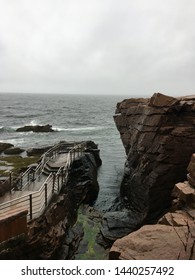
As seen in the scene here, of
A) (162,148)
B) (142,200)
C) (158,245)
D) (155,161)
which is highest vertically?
(162,148)

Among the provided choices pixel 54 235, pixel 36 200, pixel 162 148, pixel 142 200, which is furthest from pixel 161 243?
pixel 142 200

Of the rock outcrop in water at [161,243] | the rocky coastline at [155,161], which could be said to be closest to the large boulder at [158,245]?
the rock outcrop in water at [161,243]

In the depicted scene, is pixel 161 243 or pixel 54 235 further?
pixel 54 235

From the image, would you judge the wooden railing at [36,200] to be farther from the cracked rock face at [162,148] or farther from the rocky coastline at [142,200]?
the cracked rock face at [162,148]

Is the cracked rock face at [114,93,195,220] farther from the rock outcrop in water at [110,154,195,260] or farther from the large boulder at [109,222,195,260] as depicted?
the large boulder at [109,222,195,260]

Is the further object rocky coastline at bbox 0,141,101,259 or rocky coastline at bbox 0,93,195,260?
rocky coastline at bbox 0,141,101,259

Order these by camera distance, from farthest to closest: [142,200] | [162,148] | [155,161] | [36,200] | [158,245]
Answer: [142,200], [155,161], [162,148], [36,200], [158,245]

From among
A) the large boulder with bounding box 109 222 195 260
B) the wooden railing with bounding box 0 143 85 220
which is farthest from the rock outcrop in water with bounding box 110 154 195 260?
the wooden railing with bounding box 0 143 85 220

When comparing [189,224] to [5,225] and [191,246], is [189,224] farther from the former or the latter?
[5,225]

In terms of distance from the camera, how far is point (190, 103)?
21.4 m

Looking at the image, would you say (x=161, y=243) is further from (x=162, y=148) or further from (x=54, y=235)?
(x=162, y=148)

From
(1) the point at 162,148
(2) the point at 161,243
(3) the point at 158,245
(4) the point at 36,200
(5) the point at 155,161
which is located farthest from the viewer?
(5) the point at 155,161

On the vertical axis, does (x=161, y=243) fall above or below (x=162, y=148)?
below
